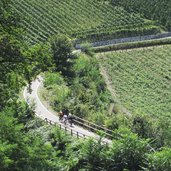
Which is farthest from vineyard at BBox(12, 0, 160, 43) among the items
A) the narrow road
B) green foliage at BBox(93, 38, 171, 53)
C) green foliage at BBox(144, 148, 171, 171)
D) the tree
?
green foliage at BBox(144, 148, 171, 171)

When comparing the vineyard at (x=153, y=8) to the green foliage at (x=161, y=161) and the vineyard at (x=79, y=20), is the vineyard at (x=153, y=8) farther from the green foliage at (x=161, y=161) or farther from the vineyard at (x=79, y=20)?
the green foliage at (x=161, y=161)

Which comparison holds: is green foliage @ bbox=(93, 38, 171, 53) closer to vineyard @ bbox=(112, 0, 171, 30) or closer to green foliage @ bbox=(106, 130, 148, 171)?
vineyard @ bbox=(112, 0, 171, 30)

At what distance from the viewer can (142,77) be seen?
64.4 meters

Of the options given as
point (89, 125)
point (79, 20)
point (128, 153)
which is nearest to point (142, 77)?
point (79, 20)

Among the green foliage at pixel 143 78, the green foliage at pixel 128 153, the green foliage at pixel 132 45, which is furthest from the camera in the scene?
the green foliage at pixel 132 45

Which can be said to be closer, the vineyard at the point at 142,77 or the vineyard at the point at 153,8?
the vineyard at the point at 142,77

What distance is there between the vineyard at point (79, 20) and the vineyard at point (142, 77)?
6.04m

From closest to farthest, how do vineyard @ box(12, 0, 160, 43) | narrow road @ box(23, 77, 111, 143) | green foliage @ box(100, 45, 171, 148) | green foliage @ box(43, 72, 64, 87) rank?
narrow road @ box(23, 77, 111, 143) → green foliage @ box(43, 72, 64, 87) → green foliage @ box(100, 45, 171, 148) → vineyard @ box(12, 0, 160, 43)

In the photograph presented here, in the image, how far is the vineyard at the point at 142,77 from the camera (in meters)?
57.8

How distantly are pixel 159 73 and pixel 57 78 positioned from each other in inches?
758

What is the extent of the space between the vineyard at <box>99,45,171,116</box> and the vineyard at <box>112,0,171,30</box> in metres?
8.45

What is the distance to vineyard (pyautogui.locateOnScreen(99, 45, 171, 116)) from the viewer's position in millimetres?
57781

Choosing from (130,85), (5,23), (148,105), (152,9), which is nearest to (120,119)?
(5,23)

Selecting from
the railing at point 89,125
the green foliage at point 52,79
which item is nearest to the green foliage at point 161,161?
the railing at point 89,125
